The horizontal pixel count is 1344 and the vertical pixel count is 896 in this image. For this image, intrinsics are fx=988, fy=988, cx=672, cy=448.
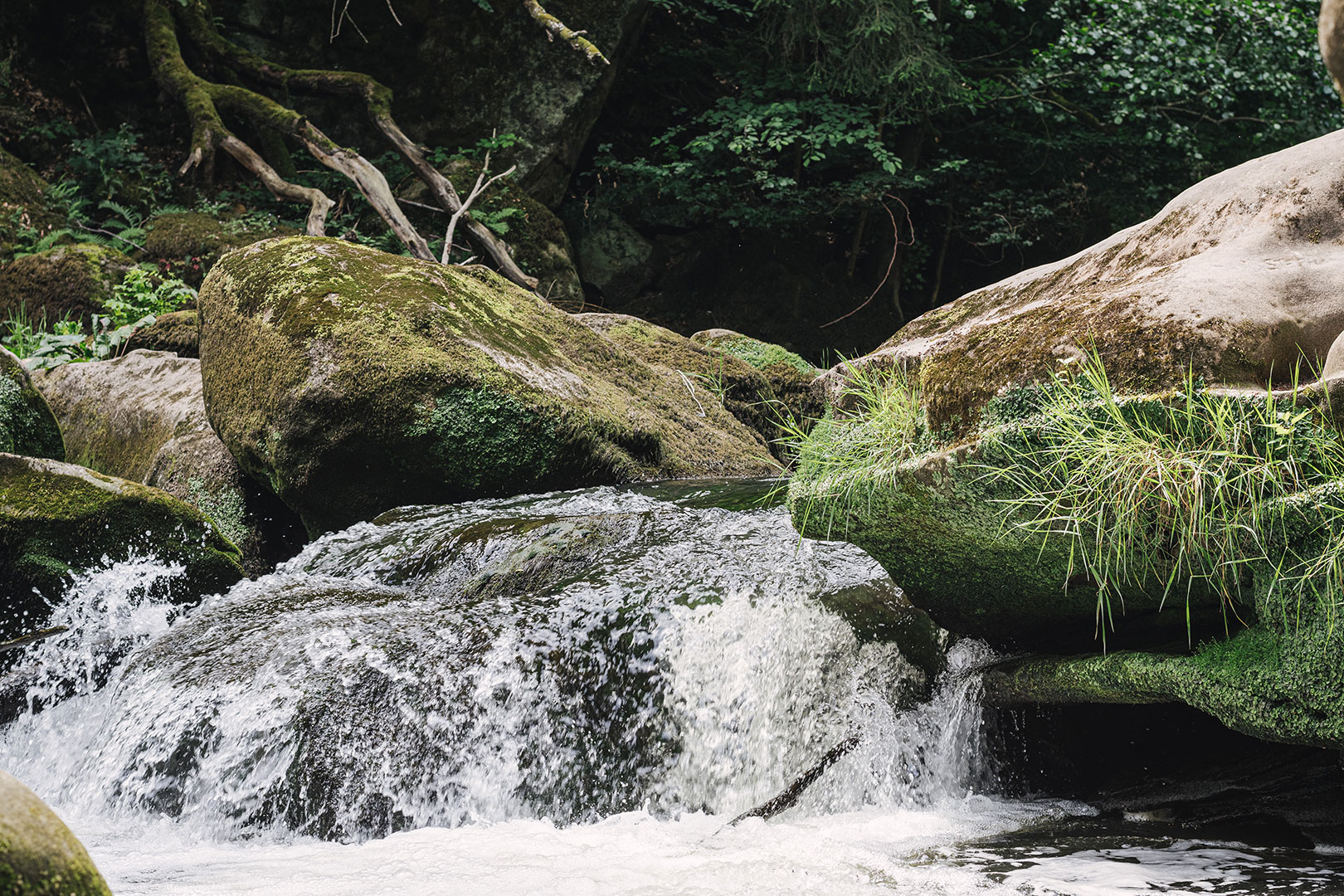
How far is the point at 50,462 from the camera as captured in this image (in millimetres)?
4578

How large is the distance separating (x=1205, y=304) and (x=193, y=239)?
9300mm

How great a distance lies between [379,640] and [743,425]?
4893 mm

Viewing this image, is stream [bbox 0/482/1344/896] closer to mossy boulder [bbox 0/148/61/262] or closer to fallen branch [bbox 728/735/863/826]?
fallen branch [bbox 728/735/863/826]

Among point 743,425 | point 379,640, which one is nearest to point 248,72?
point 743,425

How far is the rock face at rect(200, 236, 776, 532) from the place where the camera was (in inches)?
210

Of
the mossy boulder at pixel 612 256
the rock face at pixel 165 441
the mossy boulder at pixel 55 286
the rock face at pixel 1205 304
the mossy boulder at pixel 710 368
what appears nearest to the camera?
the rock face at pixel 1205 304

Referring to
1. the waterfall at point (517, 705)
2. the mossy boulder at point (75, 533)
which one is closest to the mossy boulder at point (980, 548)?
the waterfall at point (517, 705)

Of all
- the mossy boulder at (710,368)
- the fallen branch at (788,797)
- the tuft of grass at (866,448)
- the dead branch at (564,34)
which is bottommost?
the fallen branch at (788,797)

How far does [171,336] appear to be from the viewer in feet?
26.2

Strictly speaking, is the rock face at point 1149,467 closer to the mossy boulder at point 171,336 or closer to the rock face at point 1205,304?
the rock face at point 1205,304

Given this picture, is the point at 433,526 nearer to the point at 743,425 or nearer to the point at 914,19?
the point at 743,425

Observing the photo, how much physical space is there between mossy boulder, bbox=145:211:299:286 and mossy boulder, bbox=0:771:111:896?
8979 mm

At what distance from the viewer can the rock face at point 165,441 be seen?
6238 mm

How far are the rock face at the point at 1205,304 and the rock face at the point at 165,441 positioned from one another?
4.59 metres
